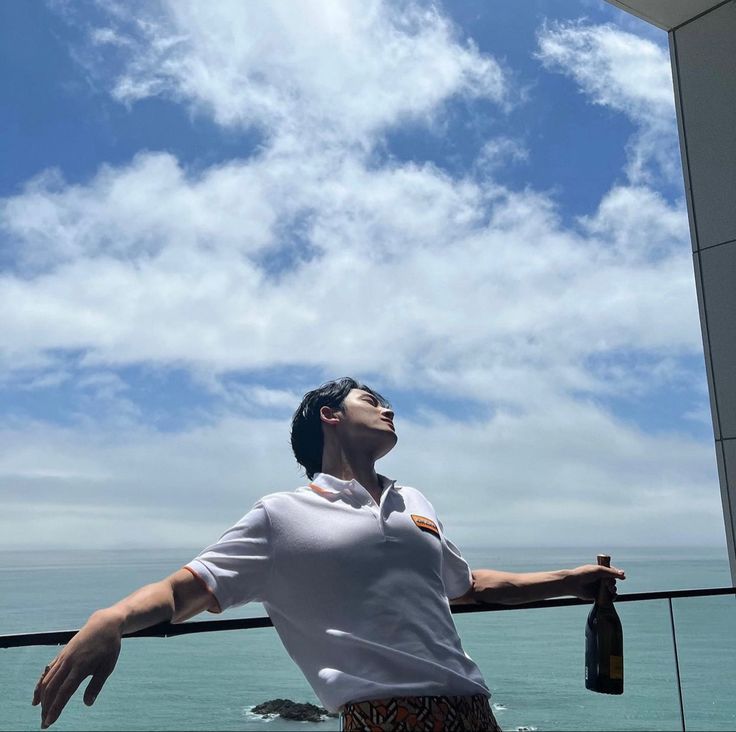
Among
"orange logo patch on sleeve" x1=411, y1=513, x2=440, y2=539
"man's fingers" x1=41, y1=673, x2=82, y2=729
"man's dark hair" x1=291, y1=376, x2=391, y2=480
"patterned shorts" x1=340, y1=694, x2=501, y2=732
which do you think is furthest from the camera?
"man's dark hair" x1=291, y1=376, x2=391, y2=480

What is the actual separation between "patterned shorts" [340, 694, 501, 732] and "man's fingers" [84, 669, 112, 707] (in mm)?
368

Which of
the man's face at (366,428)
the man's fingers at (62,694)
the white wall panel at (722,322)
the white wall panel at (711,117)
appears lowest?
the man's fingers at (62,694)

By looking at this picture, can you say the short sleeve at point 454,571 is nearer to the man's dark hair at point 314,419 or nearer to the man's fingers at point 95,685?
the man's dark hair at point 314,419

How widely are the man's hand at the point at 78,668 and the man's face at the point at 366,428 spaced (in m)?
0.59

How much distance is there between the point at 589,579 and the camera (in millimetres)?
1704

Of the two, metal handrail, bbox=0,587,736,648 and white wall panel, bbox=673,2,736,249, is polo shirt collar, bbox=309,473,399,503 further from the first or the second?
white wall panel, bbox=673,2,736,249

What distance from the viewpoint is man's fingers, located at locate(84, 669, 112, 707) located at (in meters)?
1.04

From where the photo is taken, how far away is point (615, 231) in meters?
77.2

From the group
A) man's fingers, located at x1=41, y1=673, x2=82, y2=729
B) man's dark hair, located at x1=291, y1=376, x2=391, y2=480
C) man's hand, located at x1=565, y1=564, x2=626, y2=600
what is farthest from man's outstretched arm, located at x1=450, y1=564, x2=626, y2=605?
man's fingers, located at x1=41, y1=673, x2=82, y2=729

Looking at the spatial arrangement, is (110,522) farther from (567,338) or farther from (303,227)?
(567,338)

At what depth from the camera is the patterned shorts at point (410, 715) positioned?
122 cm

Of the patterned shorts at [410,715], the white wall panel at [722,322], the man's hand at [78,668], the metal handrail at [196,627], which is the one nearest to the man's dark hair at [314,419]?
the metal handrail at [196,627]

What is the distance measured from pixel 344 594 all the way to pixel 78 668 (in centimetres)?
40

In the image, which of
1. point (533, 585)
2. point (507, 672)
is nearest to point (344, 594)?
point (533, 585)
